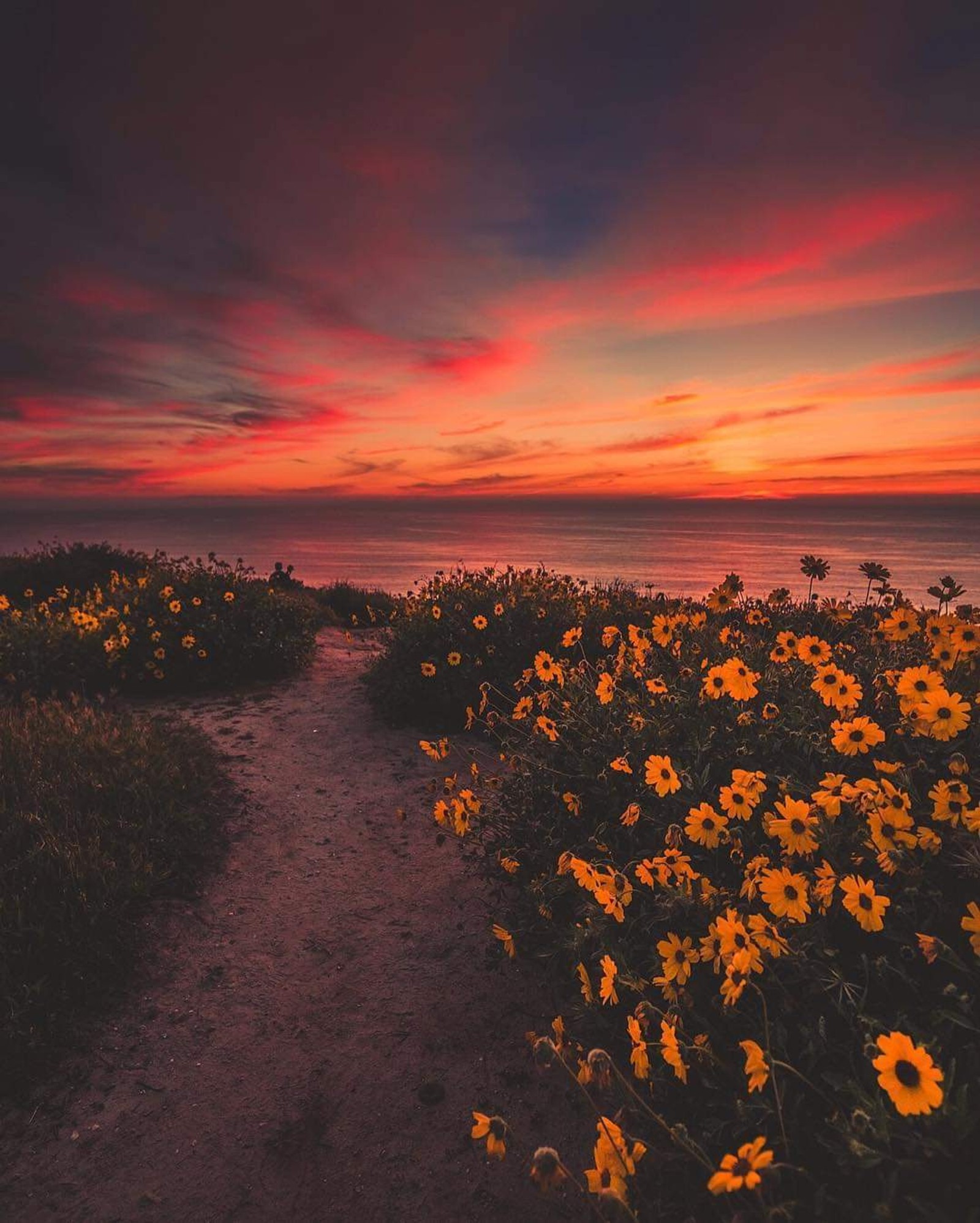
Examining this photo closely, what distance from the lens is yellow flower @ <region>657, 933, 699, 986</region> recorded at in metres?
2.37

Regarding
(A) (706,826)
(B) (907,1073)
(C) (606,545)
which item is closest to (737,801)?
(A) (706,826)

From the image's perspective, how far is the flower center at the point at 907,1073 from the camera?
1.53 metres

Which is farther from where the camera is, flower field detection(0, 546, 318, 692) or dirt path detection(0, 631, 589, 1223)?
flower field detection(0, 546, 318, 692)

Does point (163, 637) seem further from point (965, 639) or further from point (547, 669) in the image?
point (965, 639)

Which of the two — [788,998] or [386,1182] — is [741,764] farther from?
[386,1182]

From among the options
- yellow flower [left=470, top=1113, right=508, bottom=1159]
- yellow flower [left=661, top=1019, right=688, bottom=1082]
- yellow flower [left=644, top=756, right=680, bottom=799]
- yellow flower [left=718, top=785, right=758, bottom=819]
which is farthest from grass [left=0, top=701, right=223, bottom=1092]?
yellow flower [left=718, top=785, right=758, bottom=819]

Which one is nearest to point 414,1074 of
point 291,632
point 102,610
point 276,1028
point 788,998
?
point 276,1028

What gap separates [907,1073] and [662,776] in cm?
148

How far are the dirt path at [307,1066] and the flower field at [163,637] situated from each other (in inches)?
197

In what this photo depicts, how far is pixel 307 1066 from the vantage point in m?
3.41

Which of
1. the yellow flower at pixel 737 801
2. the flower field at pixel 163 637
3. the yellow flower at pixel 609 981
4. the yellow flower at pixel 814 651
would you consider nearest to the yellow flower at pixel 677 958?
the yellow flower at pixel 609 981

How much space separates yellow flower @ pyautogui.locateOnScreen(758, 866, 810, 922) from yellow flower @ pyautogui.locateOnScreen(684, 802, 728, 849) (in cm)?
36

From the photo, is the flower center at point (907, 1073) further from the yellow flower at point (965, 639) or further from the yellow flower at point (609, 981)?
the yellow flower at point (965, 639)

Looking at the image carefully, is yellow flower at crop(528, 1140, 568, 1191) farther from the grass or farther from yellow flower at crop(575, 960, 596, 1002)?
the grass
